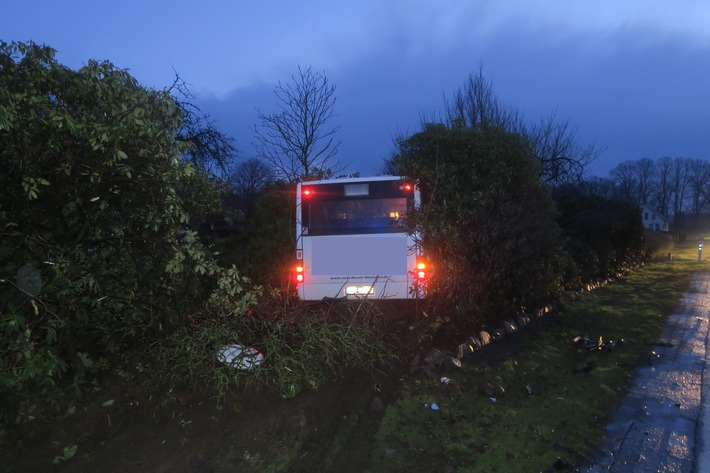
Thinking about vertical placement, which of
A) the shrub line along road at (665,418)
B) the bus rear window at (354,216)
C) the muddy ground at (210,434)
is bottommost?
the shrub line along road at (665,418)

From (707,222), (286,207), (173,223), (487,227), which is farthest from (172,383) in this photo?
(707,222)

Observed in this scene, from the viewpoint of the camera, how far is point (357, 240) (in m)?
8.07

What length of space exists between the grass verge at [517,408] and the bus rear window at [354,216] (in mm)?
2421

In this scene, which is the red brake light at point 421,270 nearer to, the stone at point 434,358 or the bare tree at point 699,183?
the stone at point 434,358

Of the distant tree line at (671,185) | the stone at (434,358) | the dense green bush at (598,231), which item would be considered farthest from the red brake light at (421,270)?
the distant tree line at (671,185)

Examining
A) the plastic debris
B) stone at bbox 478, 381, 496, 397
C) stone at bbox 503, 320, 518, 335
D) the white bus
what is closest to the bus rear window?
the white bus

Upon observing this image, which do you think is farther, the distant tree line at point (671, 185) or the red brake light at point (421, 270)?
the distant tree line at point (671, 185)

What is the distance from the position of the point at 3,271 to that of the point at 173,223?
1296 mm

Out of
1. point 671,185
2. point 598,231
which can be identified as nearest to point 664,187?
point 671,185

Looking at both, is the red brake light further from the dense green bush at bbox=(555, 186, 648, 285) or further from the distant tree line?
the distant tree line

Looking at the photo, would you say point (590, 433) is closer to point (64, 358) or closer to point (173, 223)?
point (173, 223)

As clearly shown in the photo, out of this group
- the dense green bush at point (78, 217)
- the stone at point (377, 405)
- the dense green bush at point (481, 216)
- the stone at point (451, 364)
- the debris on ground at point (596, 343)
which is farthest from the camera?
the debris on ground at point (596, 343)

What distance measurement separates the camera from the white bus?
25.3ft

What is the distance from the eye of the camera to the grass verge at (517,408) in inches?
171
